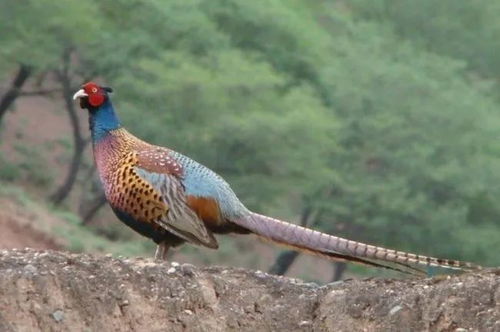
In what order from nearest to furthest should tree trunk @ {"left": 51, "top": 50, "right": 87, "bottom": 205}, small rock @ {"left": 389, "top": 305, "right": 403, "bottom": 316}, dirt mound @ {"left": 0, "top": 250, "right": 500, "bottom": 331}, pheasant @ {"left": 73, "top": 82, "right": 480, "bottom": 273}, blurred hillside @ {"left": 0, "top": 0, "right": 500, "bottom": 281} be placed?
dirt mound @ {"left": 0, "top": 250, "right": 500, "bottom": 331}
small rock @ {"left": 389, "top": 305, "right": 403, "bottom": 316}
pheasant @ {"left": 73, "top": 82, "right": 480, "bottom": 273}
blurred hillside @ {"left": 0, "top": 0, "right": 500, "bottom": 281}
tree trunk @ {"left": 51, "top": 50, "right": 87, "bottom": 205}

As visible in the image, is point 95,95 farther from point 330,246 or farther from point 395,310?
point 395,310

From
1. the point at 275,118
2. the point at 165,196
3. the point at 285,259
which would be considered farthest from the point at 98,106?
the point at 285,259

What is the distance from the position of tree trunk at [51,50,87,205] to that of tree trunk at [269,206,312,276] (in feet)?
17.4

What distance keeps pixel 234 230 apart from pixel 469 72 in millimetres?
31571

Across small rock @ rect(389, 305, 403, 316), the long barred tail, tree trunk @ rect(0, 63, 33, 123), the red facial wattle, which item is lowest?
small rock @ rect(389, 305, 403, 316)

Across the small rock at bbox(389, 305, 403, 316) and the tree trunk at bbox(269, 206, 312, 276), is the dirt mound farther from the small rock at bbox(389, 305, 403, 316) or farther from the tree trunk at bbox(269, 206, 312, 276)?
the tree trunk at bbox(269, 206, 312, 276)

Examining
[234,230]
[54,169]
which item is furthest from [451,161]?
[234,230]

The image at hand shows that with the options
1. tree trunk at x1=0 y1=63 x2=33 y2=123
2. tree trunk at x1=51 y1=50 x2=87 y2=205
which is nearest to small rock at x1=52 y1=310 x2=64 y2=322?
tree trunk at x1=0 y1=63 x2=33 y2=123

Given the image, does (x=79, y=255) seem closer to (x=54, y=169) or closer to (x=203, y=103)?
(x=203, y=103)

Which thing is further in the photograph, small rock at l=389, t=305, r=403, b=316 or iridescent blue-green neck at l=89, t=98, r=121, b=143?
iridescent blue-green neck at l=89, t=98, r=121, b=143

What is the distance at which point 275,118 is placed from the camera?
35.6m

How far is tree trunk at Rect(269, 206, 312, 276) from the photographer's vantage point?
33938 mm

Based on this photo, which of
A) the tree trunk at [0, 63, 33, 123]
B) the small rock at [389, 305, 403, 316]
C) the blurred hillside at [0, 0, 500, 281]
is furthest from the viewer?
the tree trunk at [0, 63, 33, 123]

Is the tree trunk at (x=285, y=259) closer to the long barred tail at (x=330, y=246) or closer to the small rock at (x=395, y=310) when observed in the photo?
the long barred tail at (x=330, y=246)
